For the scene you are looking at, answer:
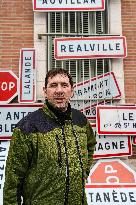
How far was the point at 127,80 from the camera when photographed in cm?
559

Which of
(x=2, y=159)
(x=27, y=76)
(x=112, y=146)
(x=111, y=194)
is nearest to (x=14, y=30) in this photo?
(x=27, y=76)

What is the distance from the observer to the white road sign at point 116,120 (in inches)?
204

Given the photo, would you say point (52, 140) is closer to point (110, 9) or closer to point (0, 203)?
point (0, 203)

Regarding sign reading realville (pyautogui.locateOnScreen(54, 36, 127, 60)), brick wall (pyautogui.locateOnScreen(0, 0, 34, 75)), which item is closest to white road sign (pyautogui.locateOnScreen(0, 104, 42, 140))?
brick wall (pyautogui.locateOnScreen(0, 0, 34, 75))

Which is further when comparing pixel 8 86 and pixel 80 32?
pixel 80 32

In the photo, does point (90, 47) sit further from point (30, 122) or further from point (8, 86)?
point (30, 122)

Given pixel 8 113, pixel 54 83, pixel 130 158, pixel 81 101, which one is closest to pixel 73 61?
pixel 81 101

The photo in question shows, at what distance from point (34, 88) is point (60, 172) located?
3.24m

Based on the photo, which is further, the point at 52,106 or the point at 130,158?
the point at 130,158

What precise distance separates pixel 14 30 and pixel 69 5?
0.99 m

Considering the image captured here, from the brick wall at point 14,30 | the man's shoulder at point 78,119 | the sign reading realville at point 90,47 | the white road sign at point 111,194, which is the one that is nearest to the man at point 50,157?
the man's shoulder at point 78,119

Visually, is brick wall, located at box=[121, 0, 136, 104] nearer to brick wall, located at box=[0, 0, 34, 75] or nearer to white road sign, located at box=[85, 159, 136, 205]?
white road sign, located at box=[85, 159, 136, 205]

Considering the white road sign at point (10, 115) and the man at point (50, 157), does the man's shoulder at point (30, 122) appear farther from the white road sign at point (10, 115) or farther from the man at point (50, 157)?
the white road sign at point (10, 115)

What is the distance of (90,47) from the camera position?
5.45m
